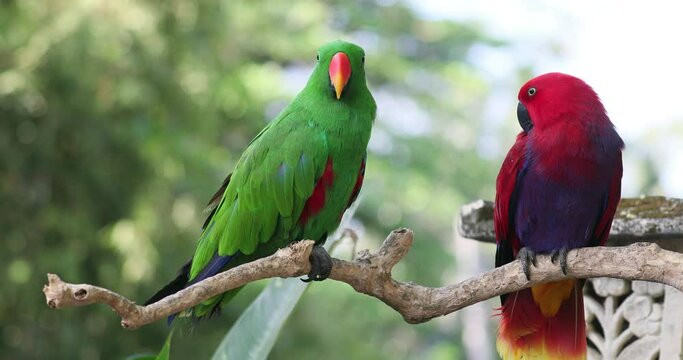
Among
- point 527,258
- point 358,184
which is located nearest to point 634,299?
point 527,258

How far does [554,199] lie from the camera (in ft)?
4.72

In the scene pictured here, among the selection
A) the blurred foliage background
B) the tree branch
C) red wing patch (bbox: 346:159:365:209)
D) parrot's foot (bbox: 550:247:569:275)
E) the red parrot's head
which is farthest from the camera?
the blurred foliage background

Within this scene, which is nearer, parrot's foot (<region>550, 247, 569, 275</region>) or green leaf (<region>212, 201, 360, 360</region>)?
parrot's foot (<region>550, 247, 569, 275</region>)

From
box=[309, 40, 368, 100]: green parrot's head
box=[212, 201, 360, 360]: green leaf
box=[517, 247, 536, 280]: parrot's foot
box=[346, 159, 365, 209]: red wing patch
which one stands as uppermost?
box=[309, 40, 368, 100]: green parrot's head

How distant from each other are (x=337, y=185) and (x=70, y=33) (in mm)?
2265

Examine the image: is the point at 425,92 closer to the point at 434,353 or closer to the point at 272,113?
the point at 272,113

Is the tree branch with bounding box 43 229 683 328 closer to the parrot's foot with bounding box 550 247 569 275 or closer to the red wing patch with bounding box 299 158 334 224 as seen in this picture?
the parrot's foot with bounding box 550 247 569 275

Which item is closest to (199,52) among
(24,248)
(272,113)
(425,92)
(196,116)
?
(196,116)

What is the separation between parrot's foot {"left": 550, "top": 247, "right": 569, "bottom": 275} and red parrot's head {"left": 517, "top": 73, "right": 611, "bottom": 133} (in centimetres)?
21

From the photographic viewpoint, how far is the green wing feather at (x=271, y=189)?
4.88 ft

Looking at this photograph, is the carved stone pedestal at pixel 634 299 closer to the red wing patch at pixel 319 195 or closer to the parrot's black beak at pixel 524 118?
the parrot's black beak at pixel 524 118

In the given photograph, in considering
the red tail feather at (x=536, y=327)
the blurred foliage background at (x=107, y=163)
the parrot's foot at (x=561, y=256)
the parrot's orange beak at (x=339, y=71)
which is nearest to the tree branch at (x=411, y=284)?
the parrot's foot at (x=561, y=256)

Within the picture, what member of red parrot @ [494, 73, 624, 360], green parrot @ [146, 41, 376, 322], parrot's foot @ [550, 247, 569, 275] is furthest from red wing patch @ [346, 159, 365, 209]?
parrot's foot @ [550, 247, 569, 275]

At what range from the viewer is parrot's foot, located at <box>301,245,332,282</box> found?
1.33 m
